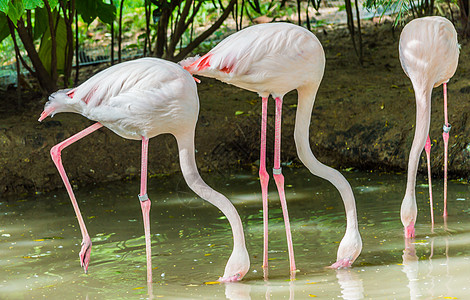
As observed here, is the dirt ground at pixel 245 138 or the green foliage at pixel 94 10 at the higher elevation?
the green foliage at pixel 94 10

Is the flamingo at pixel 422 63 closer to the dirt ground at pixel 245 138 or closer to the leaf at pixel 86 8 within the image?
the dirt ground at pixel 245 138

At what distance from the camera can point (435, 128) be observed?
225 inches

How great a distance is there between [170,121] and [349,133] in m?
2.99

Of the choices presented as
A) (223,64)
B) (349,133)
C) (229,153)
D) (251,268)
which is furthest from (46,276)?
(349,133)

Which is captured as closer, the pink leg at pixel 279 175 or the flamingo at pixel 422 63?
the pink leg at pixel 279 175

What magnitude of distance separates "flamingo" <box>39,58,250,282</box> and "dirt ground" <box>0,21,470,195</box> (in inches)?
88.7

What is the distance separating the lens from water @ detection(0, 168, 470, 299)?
337 centimetres

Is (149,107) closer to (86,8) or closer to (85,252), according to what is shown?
(85,252)

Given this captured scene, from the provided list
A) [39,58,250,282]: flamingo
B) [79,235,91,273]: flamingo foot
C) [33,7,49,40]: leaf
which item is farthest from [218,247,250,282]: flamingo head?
[33,7,49,40]: leaf

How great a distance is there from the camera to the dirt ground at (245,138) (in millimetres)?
5586

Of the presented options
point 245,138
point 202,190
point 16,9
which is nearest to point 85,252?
point 202,190

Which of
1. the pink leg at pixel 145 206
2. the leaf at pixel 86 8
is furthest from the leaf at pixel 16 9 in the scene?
the leaf at pixel 86 8

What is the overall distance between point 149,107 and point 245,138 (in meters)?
2.95

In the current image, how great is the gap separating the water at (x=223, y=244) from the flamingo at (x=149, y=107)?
194 mm
